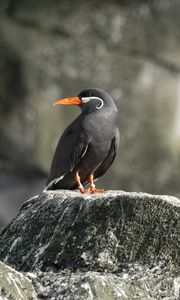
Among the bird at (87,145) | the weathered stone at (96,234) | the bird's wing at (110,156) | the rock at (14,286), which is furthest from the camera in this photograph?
the bird's wing at (110,156)

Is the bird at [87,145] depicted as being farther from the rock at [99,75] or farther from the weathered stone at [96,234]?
the rock at [99,75]

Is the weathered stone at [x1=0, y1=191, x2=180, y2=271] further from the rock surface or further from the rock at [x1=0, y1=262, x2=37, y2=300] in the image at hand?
the rock at [x1=0, y1=262, x2=37, y2=300]

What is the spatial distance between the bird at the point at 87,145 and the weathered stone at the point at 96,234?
72.3 inches

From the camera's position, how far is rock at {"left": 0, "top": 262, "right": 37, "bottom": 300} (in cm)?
562

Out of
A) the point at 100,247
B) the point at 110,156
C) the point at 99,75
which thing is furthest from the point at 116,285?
the point at 99,75

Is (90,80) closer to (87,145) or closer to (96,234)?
(87,145)

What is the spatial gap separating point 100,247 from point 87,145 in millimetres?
2697

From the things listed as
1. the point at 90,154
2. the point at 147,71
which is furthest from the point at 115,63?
the point at 90,154

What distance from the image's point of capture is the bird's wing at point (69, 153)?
8.89 metres

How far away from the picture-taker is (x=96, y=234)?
643cm

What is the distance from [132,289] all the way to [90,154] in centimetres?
320

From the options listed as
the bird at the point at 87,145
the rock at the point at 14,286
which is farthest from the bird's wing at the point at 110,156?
the rock at the point at 14,286

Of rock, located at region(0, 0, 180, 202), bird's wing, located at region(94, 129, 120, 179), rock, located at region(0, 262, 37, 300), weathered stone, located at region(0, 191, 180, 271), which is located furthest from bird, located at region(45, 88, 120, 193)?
rock, located at region(0, 0, 180, 202)

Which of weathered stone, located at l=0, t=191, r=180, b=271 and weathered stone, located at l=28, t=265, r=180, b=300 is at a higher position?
weathered stone, located at l=0, t=191, r=180, b=271
